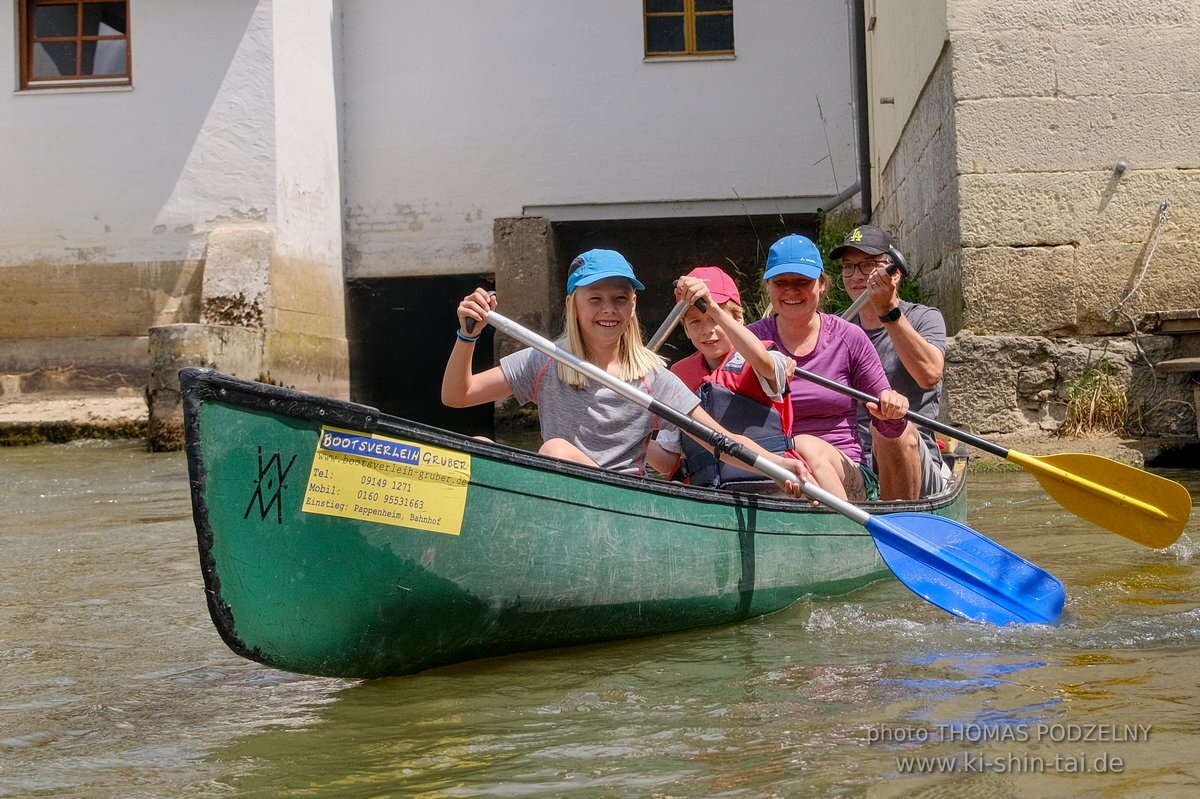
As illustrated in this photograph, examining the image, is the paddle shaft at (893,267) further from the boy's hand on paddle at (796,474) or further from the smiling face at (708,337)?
the boy's hand on paddle at (796,474)

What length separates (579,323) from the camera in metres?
4.18

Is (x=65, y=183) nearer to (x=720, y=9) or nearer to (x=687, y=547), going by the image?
(x=720, y=9)

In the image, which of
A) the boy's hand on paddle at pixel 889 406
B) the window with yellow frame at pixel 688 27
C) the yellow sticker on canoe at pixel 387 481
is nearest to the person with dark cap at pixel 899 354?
the boy's hand on paddle at pixel 889 406

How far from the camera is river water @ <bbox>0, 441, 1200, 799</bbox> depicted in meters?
2.60

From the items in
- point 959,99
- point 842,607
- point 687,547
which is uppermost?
point 959,99

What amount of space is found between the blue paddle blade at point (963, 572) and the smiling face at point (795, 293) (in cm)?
80

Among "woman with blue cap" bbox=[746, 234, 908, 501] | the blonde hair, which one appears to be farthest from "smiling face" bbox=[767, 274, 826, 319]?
the blonde hair

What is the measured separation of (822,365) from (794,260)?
15.6 inches

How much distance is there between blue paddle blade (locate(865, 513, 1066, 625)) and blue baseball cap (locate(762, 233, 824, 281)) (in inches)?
34.5

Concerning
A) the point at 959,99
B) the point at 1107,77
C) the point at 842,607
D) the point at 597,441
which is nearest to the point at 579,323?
the point at 597,441

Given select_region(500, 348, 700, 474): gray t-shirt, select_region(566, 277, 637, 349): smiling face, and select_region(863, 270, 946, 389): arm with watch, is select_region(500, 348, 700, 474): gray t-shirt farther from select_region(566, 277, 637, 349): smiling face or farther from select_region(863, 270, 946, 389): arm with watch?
select_region(863, 270, 946, 389): arm with watch

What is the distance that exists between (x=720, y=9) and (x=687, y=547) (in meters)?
10.6

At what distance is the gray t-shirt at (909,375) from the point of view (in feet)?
17.2

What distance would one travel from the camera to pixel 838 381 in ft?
15.7
